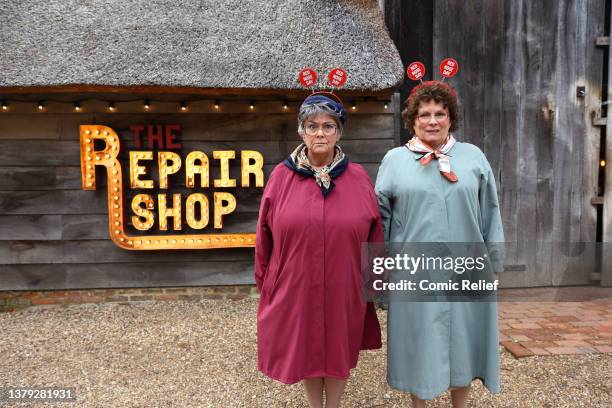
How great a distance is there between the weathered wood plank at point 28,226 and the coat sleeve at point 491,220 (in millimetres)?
3853

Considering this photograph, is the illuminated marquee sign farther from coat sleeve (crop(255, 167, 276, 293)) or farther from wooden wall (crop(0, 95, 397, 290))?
coat sleeve (crop(255, 167, 276, 293))

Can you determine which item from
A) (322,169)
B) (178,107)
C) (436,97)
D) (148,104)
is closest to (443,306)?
(322,169)

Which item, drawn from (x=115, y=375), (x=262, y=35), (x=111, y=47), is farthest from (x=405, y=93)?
(x=115, y=375)

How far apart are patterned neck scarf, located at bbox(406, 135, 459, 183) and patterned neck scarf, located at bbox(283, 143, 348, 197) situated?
1.13 ft

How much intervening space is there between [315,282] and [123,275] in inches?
115

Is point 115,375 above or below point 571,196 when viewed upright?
below

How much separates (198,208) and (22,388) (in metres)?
1.94

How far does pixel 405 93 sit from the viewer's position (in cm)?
411

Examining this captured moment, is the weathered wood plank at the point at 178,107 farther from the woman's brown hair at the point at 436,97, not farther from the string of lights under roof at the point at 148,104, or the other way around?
the woman's brown hair at the point at 436,97

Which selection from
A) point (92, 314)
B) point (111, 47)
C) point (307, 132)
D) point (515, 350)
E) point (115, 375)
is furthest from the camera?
point (92, 314)

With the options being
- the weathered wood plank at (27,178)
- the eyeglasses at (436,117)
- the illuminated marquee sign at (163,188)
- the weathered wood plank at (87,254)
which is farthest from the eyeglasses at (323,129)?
the weathered wood plank at (27,178)

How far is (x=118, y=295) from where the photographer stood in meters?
3.82

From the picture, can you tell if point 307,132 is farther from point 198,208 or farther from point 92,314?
point 92,314

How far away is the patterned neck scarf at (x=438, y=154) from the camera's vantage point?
5.42ft
